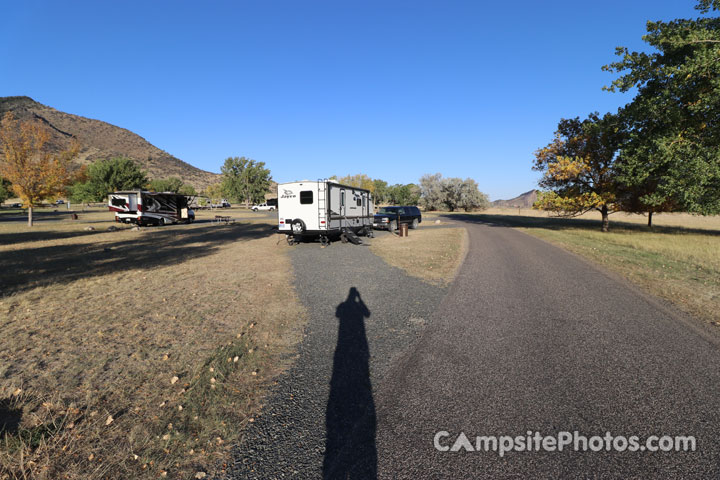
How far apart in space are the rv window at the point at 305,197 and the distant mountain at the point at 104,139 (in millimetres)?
126856

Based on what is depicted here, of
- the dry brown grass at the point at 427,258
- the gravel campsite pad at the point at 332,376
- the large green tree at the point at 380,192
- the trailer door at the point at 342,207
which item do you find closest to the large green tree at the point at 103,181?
the trailer door at the point at 342,207

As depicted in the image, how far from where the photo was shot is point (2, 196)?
176 ft

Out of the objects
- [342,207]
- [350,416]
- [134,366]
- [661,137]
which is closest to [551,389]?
[350,416]

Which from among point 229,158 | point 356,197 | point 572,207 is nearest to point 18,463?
point 356,197

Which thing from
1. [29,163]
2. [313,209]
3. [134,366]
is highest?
[29,163]

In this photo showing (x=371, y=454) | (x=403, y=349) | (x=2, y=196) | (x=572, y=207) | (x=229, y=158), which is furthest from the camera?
(x=229, y=158)

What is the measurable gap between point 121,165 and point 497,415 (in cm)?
7037

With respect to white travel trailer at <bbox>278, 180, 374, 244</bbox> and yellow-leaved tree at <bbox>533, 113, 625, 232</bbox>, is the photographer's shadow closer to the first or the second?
white travel trailer at <bbox>278, 180, 374, 244</bbox>

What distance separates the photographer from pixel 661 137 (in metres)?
14.5

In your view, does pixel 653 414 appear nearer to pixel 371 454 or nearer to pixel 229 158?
pixel 371 454

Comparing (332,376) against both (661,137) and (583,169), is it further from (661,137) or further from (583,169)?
(583,169)

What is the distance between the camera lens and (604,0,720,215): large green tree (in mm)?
12820

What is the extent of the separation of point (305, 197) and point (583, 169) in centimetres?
1931

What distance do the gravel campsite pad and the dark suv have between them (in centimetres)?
1532
